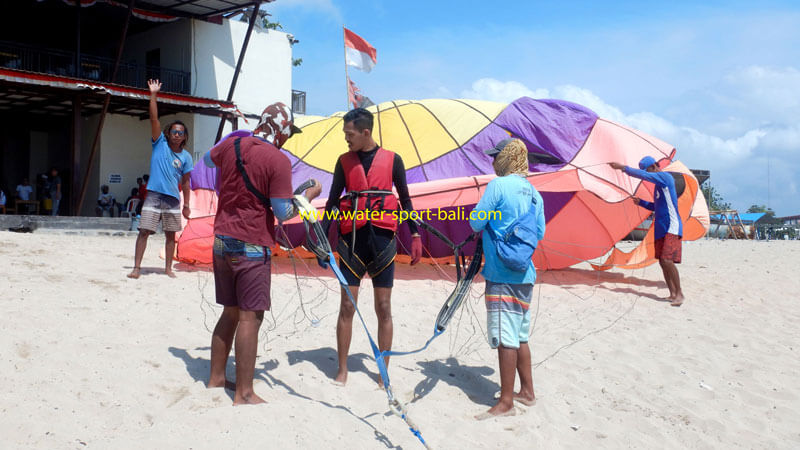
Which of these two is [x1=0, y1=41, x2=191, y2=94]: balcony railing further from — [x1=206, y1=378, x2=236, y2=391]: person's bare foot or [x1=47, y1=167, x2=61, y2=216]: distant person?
[x1=206, y1=378, x2=236, y2=391]: person's bare foot

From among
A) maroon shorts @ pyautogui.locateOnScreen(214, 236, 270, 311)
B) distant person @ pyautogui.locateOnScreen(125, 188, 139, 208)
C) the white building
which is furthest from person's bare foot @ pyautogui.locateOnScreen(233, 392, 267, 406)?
distant person @ pyautogui.locateOnScreen(125, 188, 139, 208)

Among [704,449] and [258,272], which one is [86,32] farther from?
[704,449]

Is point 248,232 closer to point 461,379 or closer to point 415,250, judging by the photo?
point 415,250

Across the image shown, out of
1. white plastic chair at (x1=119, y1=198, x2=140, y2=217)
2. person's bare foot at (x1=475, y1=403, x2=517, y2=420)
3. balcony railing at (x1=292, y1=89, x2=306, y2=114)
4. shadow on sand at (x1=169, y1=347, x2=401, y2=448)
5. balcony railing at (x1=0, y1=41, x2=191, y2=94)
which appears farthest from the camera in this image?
balcony railing at (x1=292, y1=89, x2=306, y2=114)

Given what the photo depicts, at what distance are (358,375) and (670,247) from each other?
12.3ft

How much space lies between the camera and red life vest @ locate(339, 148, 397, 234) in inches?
121

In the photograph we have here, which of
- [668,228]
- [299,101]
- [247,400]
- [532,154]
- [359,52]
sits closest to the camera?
[247,400]

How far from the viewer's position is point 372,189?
3090mm

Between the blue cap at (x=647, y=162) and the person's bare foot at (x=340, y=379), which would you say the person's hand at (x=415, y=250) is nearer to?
the person's bare foot at (x=340, y=379)

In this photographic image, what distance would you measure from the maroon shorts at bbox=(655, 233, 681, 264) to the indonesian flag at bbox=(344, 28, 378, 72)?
5.57m

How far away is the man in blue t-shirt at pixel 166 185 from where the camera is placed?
4.88m

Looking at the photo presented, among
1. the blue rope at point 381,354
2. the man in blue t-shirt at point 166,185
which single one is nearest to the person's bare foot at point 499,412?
the blue rope at point 381,354

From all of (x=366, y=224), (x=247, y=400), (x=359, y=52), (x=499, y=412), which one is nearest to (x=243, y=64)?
(x=359, y=52)

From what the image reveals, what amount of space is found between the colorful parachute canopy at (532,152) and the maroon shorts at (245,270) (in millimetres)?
3907
